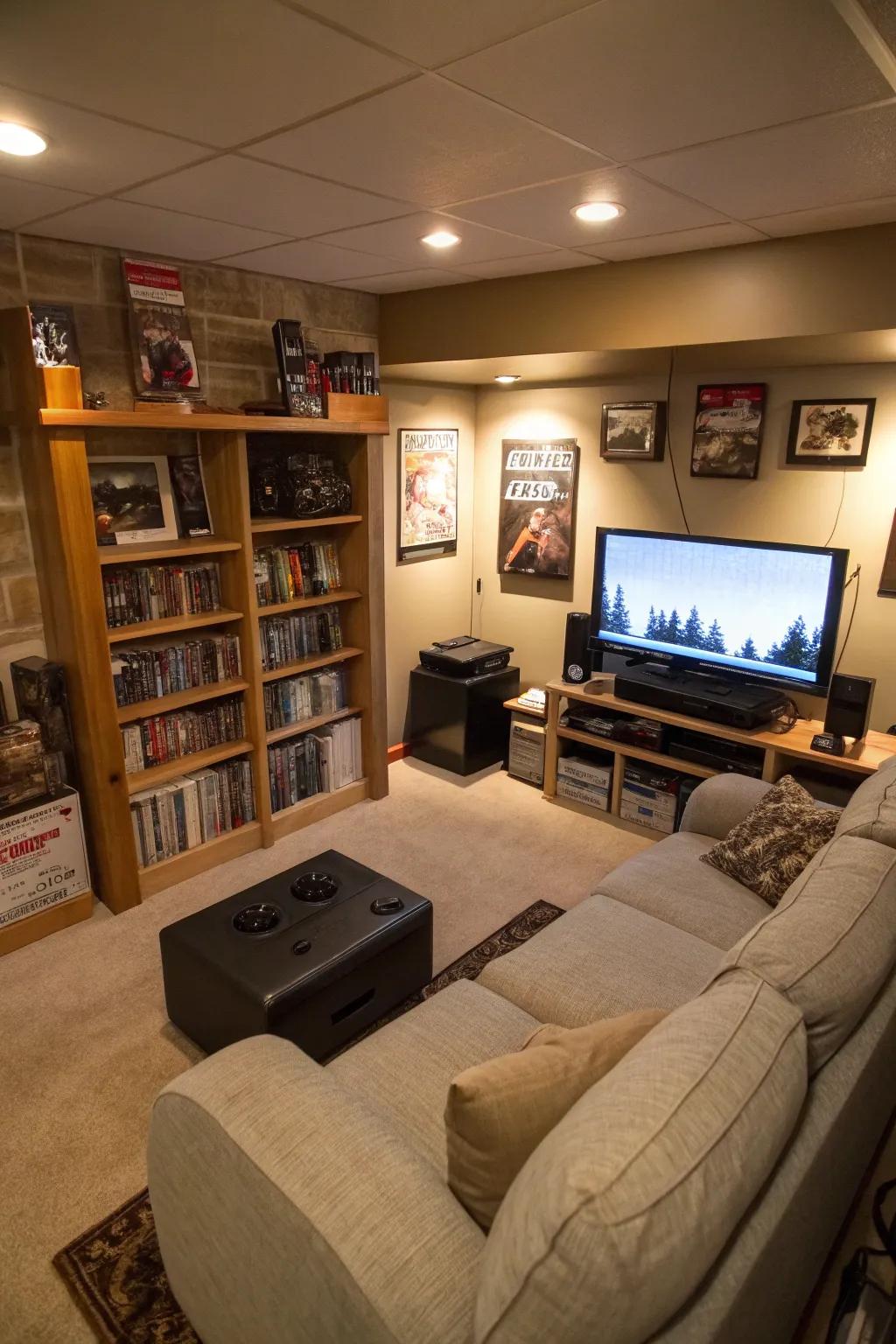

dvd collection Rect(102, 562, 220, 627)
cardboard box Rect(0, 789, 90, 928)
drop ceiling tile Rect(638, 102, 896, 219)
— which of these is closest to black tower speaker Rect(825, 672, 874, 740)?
drop ceiling tile Rect(638, 102, 896, 219)

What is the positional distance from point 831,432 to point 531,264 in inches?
54.8

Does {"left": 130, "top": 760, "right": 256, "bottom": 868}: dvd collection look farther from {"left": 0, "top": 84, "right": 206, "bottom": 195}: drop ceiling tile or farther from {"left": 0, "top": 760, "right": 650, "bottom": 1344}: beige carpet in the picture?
{"left": 0, "top": 84, "right": 206, "bottom": 195}: drop ceiling tile

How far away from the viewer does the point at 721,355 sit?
117 inches

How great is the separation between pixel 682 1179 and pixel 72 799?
2.45m

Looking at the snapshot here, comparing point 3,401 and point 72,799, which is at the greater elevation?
point 3,401

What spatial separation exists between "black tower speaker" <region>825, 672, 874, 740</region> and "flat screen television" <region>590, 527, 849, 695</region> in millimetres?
81

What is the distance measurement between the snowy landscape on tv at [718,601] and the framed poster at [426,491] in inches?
40.2

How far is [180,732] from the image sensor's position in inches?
125

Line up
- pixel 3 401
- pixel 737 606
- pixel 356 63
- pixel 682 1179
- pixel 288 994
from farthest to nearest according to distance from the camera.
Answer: pixel 737 606 < pixel 3 401 < pixel 288 994 < pixel 356 63 < pixel 682 1179

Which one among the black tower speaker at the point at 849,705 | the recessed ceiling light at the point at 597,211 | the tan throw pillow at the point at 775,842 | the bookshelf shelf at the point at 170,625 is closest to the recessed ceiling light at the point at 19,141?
the recessed ceiling light at the point at 597,211

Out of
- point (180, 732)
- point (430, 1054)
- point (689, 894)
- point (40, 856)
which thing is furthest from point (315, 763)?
point (430, 1054)

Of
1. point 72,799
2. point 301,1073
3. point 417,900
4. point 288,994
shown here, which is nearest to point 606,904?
point 417,900

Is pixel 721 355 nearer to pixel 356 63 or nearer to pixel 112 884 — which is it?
pixel 356 63

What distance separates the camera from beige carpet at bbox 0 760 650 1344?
1.82 metres
